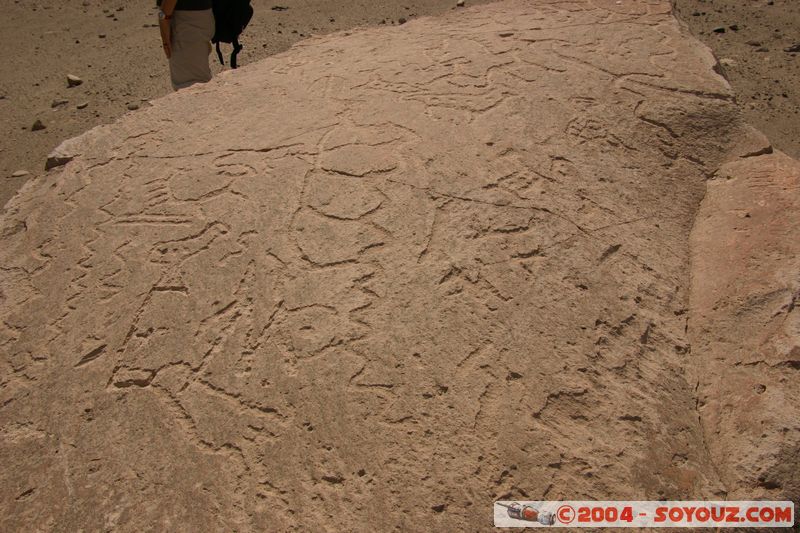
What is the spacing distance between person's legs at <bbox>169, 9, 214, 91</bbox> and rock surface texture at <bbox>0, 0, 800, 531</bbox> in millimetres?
933

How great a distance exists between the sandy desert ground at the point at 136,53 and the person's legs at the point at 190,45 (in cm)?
88

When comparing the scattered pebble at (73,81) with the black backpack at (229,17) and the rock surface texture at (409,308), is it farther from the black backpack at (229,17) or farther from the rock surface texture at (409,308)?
the rock surface texture at (409,308)

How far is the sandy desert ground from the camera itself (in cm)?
429

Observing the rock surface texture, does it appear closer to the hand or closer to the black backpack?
the hand

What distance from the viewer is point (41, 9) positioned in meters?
6.36

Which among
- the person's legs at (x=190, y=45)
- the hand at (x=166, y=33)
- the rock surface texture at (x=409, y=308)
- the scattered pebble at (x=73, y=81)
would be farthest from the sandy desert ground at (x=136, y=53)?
the rock surface texture at (x=409, y=308)

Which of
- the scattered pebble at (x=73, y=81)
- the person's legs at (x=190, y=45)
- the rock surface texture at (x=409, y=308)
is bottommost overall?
the scattered pebble at (x=73, y=81)

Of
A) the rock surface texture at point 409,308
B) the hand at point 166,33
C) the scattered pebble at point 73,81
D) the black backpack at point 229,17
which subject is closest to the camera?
the rock surface texture at point 409,308

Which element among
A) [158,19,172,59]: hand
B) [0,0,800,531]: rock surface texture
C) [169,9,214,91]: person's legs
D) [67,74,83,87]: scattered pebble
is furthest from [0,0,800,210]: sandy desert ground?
[0,0,800,531]: rock surface texture

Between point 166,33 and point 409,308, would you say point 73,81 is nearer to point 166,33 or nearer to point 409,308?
point 166,33

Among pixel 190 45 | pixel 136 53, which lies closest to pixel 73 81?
pixel 136 53

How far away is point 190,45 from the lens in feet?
11.6

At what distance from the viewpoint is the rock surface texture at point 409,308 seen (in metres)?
1.55

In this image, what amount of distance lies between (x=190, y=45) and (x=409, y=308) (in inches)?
99.4
